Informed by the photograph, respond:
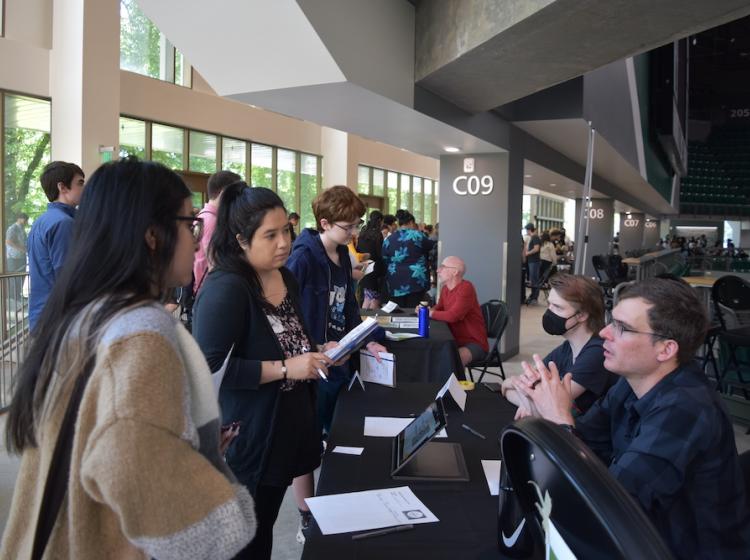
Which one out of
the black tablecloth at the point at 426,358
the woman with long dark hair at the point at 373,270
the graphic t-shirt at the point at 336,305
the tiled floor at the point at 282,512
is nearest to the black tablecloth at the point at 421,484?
Answer: the graphic t-shirt at the point at 336,305

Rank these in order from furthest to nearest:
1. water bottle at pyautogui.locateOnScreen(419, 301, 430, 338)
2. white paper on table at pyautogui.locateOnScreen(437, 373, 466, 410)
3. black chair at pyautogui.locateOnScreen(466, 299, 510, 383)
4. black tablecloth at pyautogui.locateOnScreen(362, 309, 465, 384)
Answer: black chair at pyautogui.locateOnScreen(466, 299, 510, 383) → water bottle at pyautogui.locateOnScreen(419, 301, 430, 338) → black tablecloth at pyautogui.locateOnScreen(362, 309, 465, 384) → white paper on table at pyautogui.locateOnScreen(437, 373, 466, 410)

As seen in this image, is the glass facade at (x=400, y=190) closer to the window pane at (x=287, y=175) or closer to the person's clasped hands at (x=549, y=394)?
the window pane at (x=287, y=175)

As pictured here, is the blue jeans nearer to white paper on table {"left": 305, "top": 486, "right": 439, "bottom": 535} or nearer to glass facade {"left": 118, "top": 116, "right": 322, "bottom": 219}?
glass facade {"left": 118, "top": 116, "right": 322, "bottom": 219}

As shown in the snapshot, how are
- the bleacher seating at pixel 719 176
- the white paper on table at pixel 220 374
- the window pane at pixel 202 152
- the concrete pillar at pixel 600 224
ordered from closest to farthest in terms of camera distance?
A: the white paper on table at pixel 220 374
the window pane at pixel 202 152
the concrete pillar at pixel 600 224
the bleacher seating at pixel 719 176

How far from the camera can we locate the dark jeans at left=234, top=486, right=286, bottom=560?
1700 millimetres

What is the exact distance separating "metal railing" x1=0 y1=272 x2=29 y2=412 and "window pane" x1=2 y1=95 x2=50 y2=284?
405 cm

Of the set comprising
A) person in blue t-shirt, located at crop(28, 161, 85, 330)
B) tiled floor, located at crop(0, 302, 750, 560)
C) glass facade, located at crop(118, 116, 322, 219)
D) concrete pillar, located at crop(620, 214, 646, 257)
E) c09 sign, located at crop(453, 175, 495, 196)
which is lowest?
tiled floor, located at crop(0, 302, 750, 560)

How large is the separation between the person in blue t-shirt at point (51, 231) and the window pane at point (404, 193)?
595 inches

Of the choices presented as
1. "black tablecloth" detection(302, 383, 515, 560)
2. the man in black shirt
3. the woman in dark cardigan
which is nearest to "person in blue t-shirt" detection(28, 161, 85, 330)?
the woman in dark cardigan

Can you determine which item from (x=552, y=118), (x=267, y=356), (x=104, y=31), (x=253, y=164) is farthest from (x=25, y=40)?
(x=267, y=356)

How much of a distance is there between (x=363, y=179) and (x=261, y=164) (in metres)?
3.87

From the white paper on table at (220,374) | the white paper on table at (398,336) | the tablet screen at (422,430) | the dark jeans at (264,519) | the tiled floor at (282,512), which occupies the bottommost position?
the tiled floor at (282,512)

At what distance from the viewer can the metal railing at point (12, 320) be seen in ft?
15.0

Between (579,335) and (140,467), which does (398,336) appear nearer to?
(579,335)
